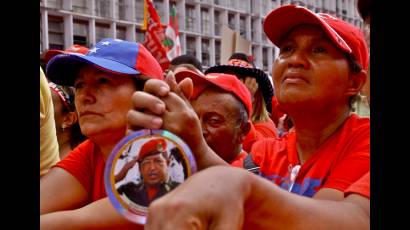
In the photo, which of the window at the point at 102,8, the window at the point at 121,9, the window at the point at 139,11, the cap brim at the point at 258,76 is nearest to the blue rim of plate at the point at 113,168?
the cap brim at the point at 258,76

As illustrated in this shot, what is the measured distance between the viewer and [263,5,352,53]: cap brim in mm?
1351

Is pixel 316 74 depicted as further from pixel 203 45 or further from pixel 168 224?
pixel 203 45

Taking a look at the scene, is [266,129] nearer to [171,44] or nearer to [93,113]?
[93,113]

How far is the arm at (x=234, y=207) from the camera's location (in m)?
0.66

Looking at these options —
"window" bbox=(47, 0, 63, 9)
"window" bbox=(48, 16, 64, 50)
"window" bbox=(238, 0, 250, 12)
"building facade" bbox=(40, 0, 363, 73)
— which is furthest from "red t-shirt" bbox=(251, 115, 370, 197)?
"window" bbox=(238, 0, 250, 12)

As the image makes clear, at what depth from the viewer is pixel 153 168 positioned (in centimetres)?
81

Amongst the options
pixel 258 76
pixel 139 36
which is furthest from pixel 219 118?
pixel 139 36

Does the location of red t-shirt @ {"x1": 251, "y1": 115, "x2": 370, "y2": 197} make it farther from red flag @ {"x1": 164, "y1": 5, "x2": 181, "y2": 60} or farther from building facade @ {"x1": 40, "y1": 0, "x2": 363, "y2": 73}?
building facade @ {"x1": 40, "y1": 0, "x2": 363, "y2": 73}

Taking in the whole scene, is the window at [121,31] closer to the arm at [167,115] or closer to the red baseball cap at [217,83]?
the red baseball cap at [217,83]

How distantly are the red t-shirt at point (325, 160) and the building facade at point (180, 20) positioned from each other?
17047 millimetres

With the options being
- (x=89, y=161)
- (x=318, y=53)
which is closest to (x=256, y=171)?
(x=318, y=53)

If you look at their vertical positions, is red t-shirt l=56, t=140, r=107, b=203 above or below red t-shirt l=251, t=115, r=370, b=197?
below

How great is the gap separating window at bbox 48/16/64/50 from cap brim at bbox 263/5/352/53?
18985mm
